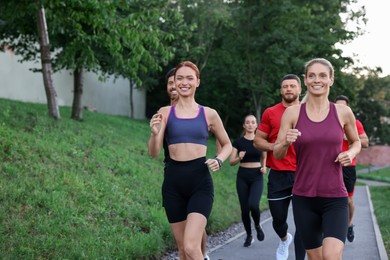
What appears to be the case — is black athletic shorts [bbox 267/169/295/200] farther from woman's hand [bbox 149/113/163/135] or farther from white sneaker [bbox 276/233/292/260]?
woman's hand [bbox 149/113/163/135]

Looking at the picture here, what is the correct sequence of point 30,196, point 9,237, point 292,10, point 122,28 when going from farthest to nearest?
point 292,10, point 122,28, point 30,196, point 9,237

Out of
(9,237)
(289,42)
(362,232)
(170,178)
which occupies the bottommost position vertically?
(362,232)

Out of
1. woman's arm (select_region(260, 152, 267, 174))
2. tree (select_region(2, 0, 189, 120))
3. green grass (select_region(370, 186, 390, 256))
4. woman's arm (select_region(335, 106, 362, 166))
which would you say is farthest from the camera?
tree (select_region(2, 0, 189, 120))

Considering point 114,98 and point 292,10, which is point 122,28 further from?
point 114,98

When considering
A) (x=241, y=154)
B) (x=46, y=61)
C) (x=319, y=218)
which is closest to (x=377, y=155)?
(x=46, y=61)

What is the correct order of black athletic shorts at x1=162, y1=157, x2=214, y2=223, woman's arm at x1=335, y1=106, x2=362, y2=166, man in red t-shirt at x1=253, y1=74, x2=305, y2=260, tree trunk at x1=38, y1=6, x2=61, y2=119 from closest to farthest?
woman's arm at x1=335, y1=106, x2=362, y2=166
black athletic shorts at x1=162, y1=157, x2=214, y2=223
man in red t-shirt at x1=253, y1=74, x2=305, y2=260
tree trunk at x1=38, y1=6, x2=61, y2=119

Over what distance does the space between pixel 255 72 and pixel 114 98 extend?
9.90 metres

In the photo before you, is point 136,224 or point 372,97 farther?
point 372,97

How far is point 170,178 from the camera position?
199 inches

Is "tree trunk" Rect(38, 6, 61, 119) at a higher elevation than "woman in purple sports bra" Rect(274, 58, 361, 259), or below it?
higher

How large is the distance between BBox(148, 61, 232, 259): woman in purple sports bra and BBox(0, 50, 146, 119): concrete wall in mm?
18269

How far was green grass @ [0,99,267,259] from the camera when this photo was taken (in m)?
6.54

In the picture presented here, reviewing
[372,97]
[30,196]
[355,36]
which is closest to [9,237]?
[30,196]

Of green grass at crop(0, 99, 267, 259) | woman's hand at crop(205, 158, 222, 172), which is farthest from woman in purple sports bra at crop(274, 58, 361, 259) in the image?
green grass at crop(0, 99, 267, 259)
